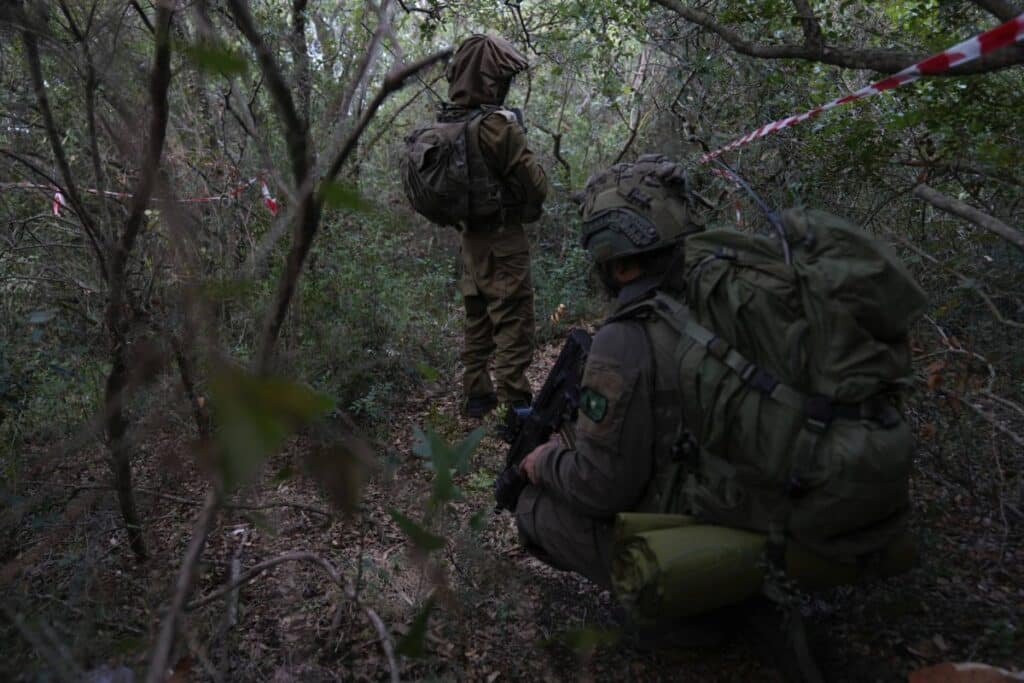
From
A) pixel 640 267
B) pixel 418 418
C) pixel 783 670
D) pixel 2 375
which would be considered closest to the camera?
pixel 783 670

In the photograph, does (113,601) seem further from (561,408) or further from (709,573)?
(709,573)

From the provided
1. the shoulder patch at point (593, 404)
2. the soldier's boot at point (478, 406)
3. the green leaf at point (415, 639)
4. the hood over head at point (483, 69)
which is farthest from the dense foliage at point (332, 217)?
the hood over head at point (483, 69)

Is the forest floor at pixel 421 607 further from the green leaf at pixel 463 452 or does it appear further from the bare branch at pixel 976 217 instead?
the bare branch at pixel 976 217

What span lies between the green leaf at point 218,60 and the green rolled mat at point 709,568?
1.53 meters

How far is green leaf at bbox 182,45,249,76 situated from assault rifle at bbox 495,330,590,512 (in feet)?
5.59

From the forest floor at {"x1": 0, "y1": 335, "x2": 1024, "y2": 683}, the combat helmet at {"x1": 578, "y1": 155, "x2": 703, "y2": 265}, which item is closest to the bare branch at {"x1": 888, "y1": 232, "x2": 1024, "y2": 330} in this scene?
the forest floor at {"x1": 0, "y1": 335, "x2": 1024, "y2": 683}

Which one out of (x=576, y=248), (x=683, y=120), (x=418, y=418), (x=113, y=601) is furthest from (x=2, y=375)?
(x=683, y=120)

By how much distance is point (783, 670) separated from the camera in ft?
7.39

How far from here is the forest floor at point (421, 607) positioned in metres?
2.29

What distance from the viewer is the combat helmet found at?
7.68 ft

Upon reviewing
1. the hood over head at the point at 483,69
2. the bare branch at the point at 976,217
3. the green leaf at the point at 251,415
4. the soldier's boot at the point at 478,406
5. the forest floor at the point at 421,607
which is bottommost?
the forest floor at the point at 421,607

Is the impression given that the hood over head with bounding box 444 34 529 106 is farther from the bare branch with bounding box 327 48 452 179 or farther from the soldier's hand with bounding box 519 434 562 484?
the bare branch with bounding box 327 48 452 179

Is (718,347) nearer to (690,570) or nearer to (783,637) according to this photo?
(690,570)

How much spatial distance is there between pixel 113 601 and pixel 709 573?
205 cm
